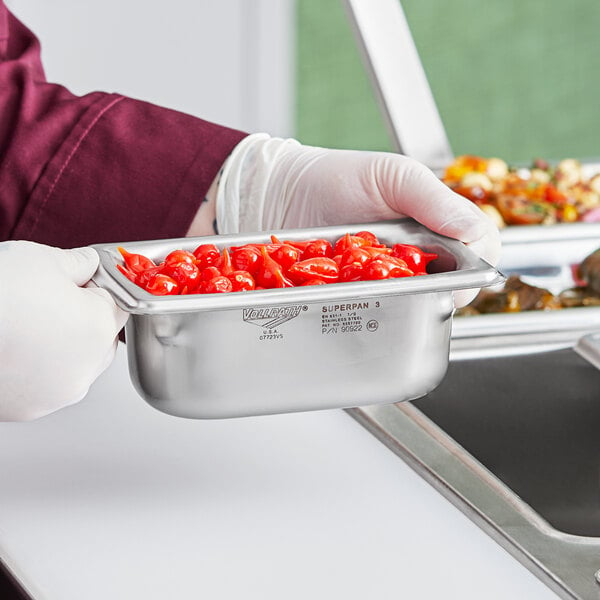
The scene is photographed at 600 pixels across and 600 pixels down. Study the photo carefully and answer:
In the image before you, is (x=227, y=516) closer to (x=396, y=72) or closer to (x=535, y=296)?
(x=535, y=296)

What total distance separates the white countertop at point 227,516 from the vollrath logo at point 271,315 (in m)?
0.15

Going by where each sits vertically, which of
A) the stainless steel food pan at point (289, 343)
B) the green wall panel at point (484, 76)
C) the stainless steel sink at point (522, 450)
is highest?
the stainless steel food pan at point (289, 343)

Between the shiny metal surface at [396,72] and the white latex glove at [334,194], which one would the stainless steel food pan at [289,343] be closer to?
the white latex glove at [334,194]

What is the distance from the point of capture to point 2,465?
0.88 meters

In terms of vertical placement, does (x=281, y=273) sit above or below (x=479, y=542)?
above

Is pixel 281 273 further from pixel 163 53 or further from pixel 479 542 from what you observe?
pixel 163 53

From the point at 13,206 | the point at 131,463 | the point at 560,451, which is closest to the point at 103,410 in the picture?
the point at 131,463

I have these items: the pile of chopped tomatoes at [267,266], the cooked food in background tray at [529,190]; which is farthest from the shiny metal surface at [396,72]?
the pile of chopped tomatoes at [267,266]

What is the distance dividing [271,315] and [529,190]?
106 cm

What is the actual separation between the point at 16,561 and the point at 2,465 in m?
0.17

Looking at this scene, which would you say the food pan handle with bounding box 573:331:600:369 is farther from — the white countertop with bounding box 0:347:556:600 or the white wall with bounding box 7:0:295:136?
the white wall with bounding box 7:0:295:136

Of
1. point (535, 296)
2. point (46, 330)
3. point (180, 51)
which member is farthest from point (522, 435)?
point (180, 51)

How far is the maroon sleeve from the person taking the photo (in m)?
1.19

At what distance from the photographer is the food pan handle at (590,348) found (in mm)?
1104
